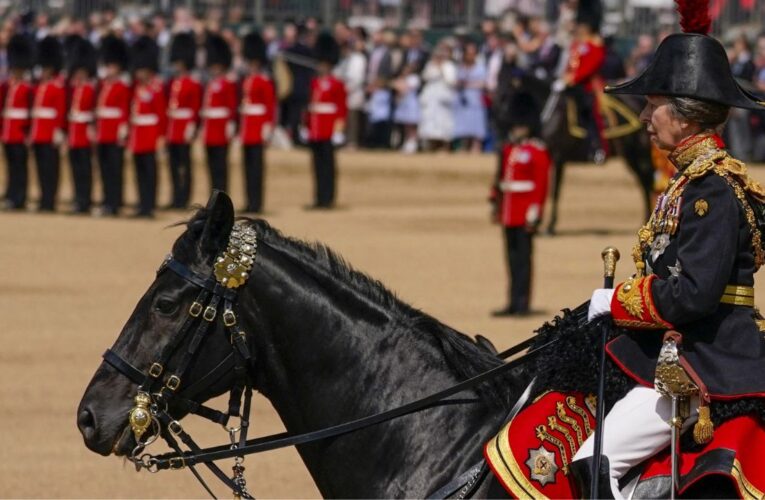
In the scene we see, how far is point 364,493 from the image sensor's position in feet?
14.5

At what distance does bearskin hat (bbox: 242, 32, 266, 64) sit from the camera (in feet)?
68.2

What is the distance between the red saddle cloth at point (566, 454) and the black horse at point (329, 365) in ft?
0.67

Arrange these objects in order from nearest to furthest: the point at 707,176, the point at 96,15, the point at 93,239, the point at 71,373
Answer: the point at 707,176 < the point at 71,373 < the point at 93,239 < the point at 96,15

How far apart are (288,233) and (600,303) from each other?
13533 millimetres

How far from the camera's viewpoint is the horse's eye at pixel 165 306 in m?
4.37

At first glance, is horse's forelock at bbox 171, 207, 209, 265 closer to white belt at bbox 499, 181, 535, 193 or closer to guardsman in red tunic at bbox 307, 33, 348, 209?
white belt at bbox 499, 181, 535, 193

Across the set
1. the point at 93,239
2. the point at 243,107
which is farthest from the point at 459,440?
the point at 243,107

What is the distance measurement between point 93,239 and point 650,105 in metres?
14.2

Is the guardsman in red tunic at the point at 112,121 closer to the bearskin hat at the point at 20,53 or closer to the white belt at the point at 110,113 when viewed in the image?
the white belt at the point at 110,113

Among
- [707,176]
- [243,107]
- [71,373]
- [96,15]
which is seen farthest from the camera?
[96,15]

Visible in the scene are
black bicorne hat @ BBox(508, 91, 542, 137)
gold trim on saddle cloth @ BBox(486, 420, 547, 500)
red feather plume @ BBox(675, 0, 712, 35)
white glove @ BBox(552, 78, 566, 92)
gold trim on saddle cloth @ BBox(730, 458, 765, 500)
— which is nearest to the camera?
gold trim on saddle cloth @ BBox(730, 458, 765, 500)

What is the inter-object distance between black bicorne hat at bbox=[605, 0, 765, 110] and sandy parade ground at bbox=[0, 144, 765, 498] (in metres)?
2.48

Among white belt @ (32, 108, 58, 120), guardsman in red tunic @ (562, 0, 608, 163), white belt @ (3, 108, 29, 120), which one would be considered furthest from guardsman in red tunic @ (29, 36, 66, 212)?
guardsman in red tunic @ (562, 0, 608, 163)

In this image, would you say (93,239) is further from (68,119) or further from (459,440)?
(459,440)
